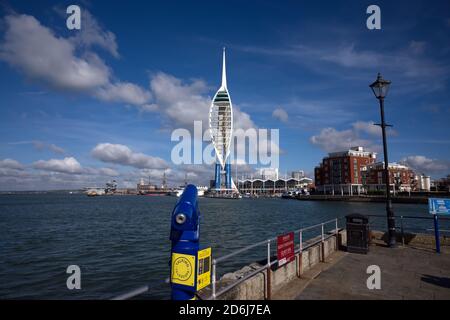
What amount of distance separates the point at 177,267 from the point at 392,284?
5.73 metres

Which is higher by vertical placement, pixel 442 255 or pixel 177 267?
pixel 177 267

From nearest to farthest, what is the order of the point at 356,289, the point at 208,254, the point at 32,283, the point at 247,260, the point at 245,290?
the point at 208,254
the point at 245,290
the point at 356,289
the point at 32,283
the point at 247,260

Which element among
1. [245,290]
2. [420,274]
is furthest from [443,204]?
[245,290]

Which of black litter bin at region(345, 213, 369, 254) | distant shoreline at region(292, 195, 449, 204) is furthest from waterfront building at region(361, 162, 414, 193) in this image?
black litter bin at region(345, 213, 369, 254)

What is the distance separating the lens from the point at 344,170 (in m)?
126

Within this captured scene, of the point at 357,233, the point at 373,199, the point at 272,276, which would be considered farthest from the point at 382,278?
the point at 373,199

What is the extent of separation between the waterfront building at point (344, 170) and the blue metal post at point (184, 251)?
127794mm

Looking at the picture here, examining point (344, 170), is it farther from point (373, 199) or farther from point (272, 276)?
point (272, 276)

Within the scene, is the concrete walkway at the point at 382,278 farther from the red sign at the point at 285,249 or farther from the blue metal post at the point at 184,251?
the blue metal post at the point at 184,251

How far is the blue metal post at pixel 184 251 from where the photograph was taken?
4789 millimetres

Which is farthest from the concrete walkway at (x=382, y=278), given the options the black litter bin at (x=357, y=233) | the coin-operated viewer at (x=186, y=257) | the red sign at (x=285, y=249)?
the coin-operated viewer at (x=186, y=257)

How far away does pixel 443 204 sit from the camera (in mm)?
11102

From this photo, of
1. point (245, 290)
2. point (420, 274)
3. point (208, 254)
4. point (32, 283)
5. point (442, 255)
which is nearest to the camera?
point (208, 254)
